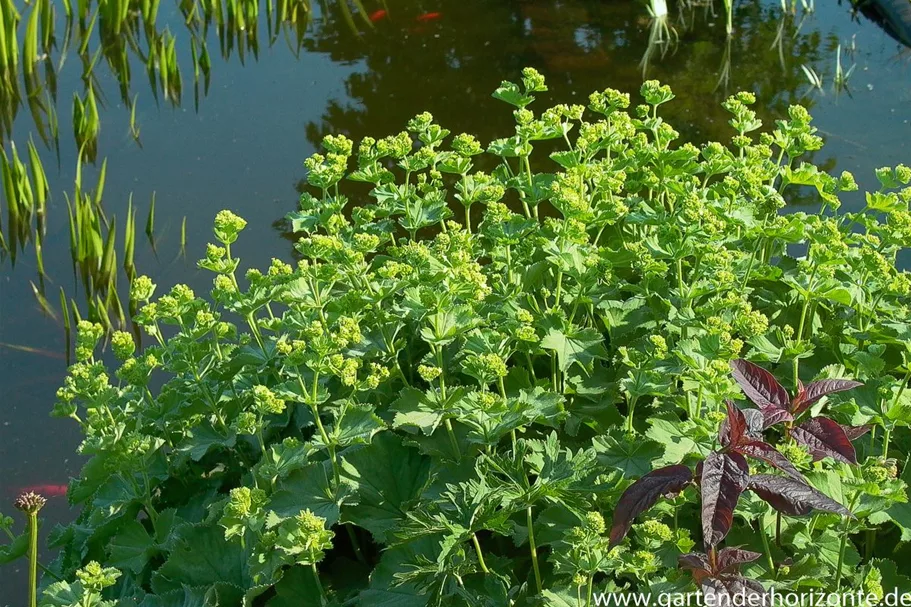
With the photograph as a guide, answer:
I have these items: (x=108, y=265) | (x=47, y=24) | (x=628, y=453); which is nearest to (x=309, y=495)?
(x=628, y=453)

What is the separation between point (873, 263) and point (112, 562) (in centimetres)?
182

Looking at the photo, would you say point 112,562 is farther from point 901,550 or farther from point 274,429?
point 901,550

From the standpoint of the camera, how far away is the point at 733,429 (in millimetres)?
1681

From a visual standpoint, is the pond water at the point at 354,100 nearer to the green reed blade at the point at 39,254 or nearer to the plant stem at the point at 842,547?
the green reed blade at the point at 39,254

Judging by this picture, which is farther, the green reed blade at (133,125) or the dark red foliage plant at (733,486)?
the green reed blade at (133,125)

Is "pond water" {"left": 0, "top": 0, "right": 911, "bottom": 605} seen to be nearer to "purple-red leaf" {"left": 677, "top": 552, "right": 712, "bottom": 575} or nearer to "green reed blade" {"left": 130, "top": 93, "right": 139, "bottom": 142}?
"green reed blade" {"left": 130, "top": 93, "right": 139, "bottom": 142}

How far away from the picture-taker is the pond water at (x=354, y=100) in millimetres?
4219

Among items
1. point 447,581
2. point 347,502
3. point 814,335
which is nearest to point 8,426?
point 347,502

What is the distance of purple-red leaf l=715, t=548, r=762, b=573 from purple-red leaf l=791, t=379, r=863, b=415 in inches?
11.0

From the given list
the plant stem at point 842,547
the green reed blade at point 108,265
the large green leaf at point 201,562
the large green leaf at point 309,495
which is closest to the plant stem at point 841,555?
the plant stem at point 842,547

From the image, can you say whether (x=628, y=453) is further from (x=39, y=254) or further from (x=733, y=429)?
(x=39, y=254)

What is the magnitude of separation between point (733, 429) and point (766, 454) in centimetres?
7

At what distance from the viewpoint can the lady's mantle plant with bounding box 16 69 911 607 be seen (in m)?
1.85

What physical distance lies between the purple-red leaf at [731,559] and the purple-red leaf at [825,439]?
0.21 meters
